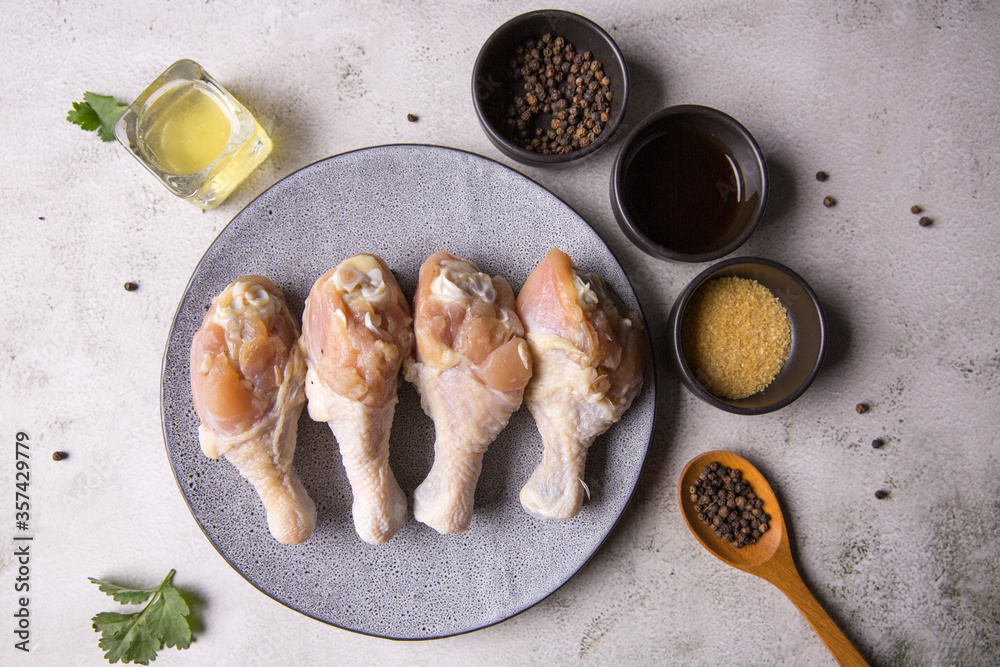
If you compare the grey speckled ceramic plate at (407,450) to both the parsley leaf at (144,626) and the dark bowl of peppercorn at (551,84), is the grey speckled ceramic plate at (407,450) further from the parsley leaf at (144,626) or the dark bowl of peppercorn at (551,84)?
the parsley leaf at (144,626)

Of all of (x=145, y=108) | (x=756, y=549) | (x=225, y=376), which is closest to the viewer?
(x=225, y=376)

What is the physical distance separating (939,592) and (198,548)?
2.63 metres

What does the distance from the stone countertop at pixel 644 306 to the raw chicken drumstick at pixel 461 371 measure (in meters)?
0.54

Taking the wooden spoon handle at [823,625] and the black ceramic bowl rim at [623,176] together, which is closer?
the black ceramic bowl rim at [623,176]

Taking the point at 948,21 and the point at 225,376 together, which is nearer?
the point at 225,376

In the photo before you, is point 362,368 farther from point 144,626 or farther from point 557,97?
point 144,626

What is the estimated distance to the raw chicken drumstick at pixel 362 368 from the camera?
56.6 inches

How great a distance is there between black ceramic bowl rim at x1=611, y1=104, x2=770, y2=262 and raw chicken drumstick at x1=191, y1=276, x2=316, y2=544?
1087 millimetres

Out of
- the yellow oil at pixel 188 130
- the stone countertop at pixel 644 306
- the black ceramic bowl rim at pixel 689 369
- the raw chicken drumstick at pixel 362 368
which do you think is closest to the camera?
the raw chicken drumstick at pixel 362 368

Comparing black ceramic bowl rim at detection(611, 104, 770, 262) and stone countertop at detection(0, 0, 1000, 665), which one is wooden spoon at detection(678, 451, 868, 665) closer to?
stone countertop at detection(0, 0, 1000, 665)

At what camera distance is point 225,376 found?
1.43 metres

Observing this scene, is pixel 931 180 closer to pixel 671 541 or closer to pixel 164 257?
pixel 671 541

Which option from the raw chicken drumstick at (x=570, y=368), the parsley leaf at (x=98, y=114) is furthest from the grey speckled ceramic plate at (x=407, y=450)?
the parsley leaf at (x=98, y=114)

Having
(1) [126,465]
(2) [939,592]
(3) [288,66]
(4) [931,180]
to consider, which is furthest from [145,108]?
(2) [939,592]
